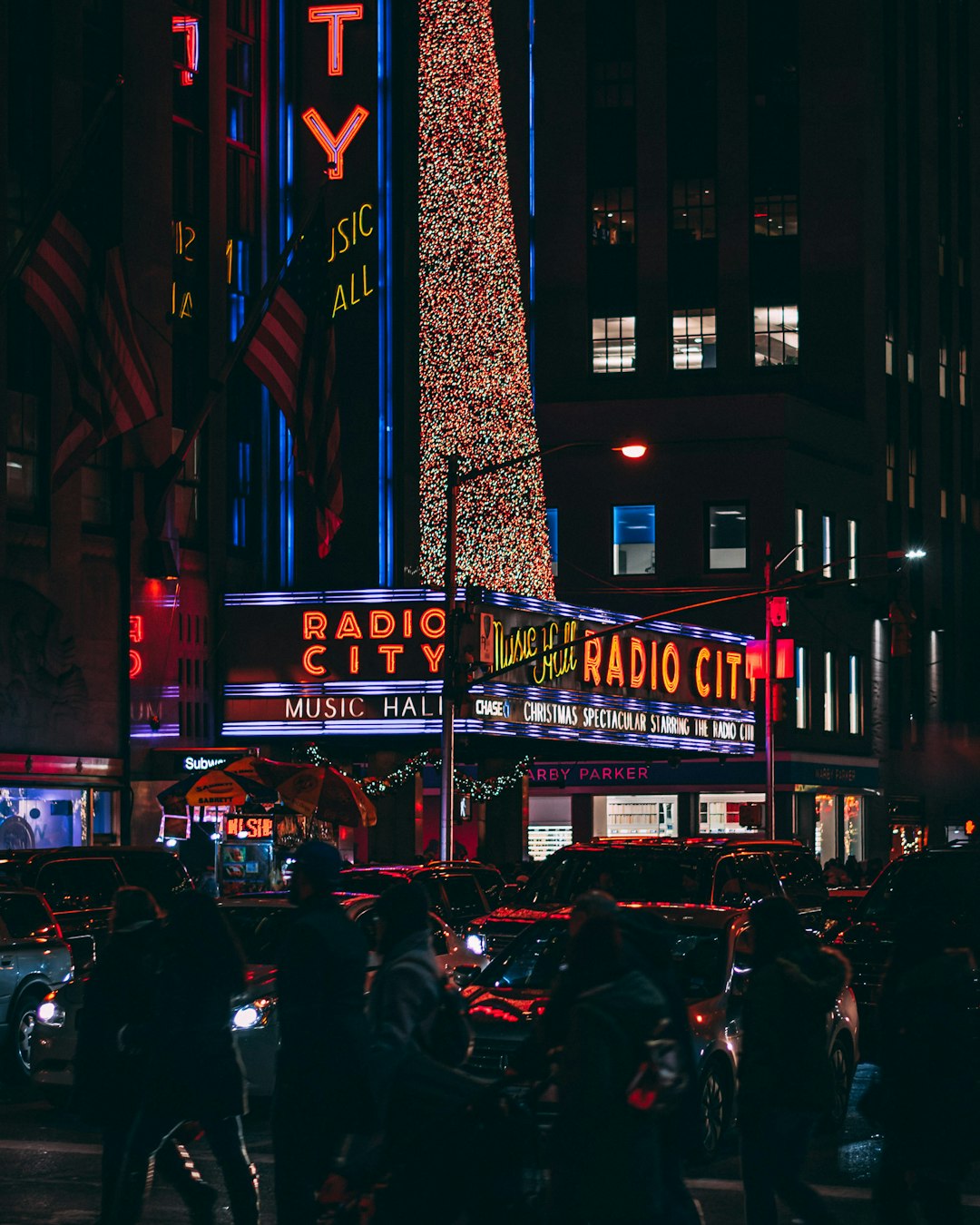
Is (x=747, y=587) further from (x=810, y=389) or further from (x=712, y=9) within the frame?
(x=712, y=9)

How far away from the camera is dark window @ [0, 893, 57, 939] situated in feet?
62.6

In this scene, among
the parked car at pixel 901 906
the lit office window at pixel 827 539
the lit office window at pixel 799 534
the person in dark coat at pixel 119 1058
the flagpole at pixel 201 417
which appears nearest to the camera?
the person in dark coat at pixel 119 1058

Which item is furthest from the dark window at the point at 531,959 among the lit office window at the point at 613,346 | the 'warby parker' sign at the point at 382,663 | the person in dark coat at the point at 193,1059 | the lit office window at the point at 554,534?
the lit office window at the point at 613,346

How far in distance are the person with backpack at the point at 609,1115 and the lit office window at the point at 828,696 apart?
5556cm

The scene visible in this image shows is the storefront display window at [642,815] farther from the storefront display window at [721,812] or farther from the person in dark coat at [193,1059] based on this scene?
the person in dark coat at [193,1059]

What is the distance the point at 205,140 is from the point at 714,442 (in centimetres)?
2553

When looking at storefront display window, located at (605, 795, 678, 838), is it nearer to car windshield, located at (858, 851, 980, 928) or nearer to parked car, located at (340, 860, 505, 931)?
parked car, located at (340, 860, 505, 931)

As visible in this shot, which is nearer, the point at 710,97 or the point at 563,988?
the point at 563,988

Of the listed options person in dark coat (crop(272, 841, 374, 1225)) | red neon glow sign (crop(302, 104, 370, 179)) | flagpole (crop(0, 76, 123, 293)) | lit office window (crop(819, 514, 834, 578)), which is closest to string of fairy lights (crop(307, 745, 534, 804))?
flagpole (crop(0, 76, 123, 293))

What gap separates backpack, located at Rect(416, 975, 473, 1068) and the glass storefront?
24577 millimetres

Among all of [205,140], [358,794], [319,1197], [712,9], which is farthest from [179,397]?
[712,9]

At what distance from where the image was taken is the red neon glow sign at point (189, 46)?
1543 inches

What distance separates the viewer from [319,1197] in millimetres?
8906

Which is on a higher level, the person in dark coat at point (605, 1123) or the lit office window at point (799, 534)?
the lit office window at point (799, 534)
